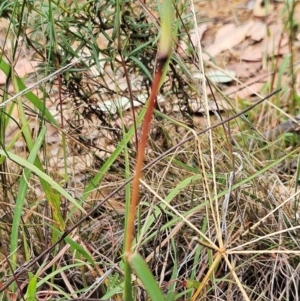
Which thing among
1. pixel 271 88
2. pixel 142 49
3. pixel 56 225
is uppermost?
pixel 142 49

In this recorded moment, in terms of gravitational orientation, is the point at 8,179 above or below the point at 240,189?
above

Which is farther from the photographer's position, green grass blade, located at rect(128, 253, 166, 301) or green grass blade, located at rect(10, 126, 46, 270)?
green grass blade, located at rect(10, 126, 46, 270)

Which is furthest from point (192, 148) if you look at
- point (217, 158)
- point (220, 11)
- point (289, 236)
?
point (220, 11)

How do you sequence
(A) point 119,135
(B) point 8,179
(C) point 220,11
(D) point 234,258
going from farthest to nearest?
(C) point 220,11 → (A) point 119,135 → (B) point 8,179 → (D) point 234,258

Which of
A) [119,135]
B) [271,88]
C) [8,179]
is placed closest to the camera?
[8,179]

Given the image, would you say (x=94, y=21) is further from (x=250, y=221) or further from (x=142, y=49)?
(x=250, y=221)

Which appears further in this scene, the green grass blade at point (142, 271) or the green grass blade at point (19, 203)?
the green grass blade at point (19, 203)

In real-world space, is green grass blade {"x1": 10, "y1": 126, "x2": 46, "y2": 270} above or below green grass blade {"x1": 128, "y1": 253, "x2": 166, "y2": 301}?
below

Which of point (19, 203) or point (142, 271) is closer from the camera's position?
point (142, 271)

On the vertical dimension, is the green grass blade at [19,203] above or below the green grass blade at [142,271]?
below

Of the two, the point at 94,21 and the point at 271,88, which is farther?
the point at 271,88
